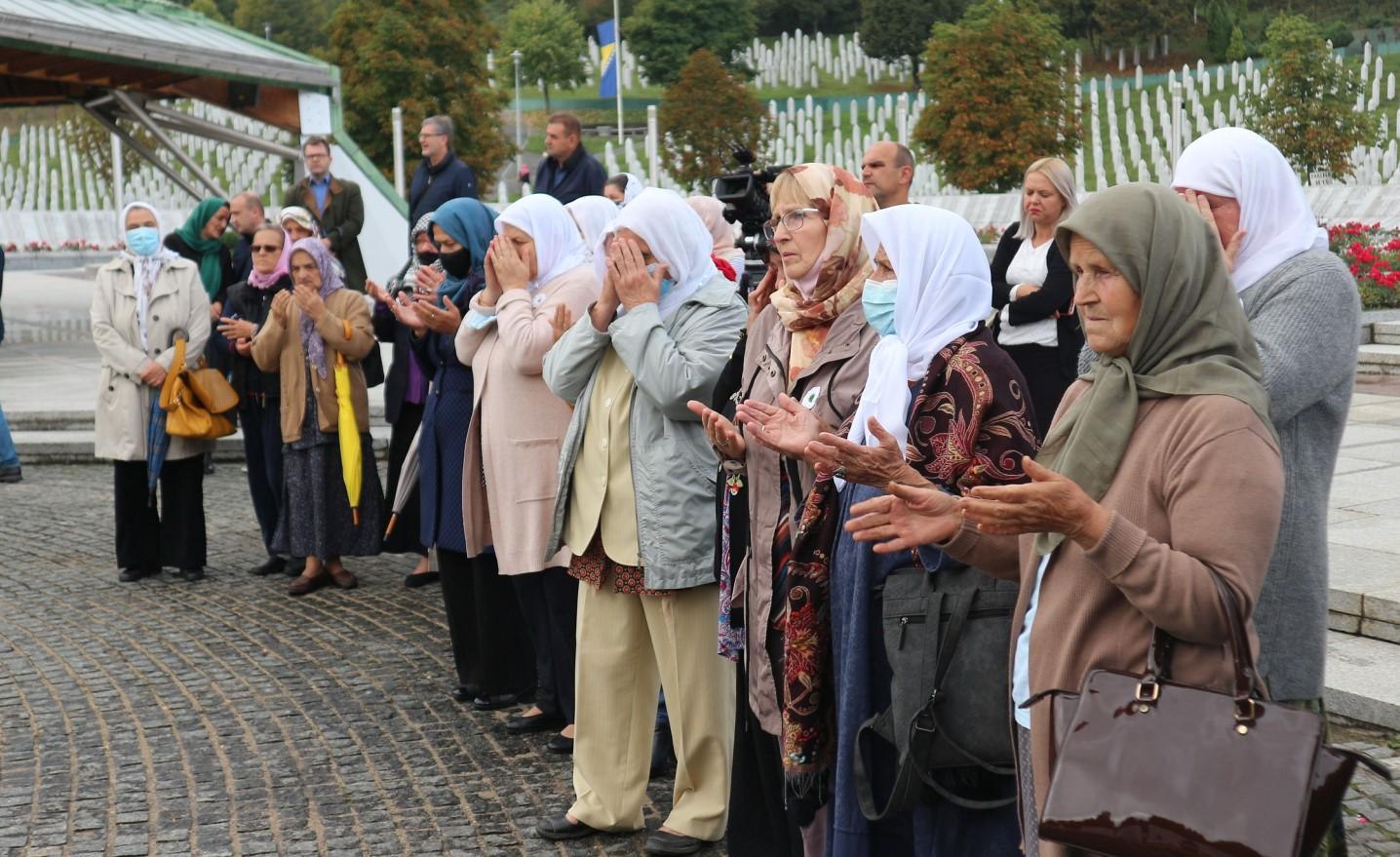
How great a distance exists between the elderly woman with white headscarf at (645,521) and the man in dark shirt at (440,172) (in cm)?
641

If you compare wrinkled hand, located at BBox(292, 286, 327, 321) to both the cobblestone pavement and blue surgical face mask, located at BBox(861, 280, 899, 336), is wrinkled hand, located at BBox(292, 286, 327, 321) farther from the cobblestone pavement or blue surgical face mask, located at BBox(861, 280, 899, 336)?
blue surgical face mask, located at BBox(861, 280, 899, 336)

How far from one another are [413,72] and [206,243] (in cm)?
3883

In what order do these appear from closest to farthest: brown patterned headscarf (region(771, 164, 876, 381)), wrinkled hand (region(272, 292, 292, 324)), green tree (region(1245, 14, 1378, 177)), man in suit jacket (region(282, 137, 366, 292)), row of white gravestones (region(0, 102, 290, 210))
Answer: brown patterned headscarf (region(771, 164, 876, 381)) → wrinkled hand (region(272, 292, 292, 324)) → man in suit jacket (region(282, 137, 366, 292)) → green tree (region(1245, 14, 1378, 177)) → row of white gravestones (region(0, 102, 290, 210))

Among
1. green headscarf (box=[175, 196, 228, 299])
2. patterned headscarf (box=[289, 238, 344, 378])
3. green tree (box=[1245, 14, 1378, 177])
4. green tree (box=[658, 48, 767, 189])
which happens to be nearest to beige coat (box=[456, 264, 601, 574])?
patterned headscarf (box=[289, 238, 344, 378])

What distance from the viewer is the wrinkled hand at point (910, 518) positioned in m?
2.96

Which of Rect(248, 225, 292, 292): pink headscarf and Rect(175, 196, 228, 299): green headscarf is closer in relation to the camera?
Rect(248, 225, 292, 292): pink headscarf

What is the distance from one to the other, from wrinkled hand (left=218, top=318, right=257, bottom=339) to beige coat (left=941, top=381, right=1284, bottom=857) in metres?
6.51

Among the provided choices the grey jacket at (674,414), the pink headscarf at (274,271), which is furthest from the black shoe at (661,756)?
the pink headscarf at (274,271)

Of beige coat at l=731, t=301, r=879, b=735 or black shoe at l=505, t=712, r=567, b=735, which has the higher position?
beige coat at l=731, t=301, r=879, b=735

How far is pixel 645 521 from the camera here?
4727 millimetres

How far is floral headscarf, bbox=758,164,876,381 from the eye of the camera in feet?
12.9

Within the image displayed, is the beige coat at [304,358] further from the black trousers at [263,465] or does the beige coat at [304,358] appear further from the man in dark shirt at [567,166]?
the man in dark shirt at [567,166]

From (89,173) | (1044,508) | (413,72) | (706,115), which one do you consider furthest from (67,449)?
(89,173)

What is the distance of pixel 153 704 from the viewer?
651cm
